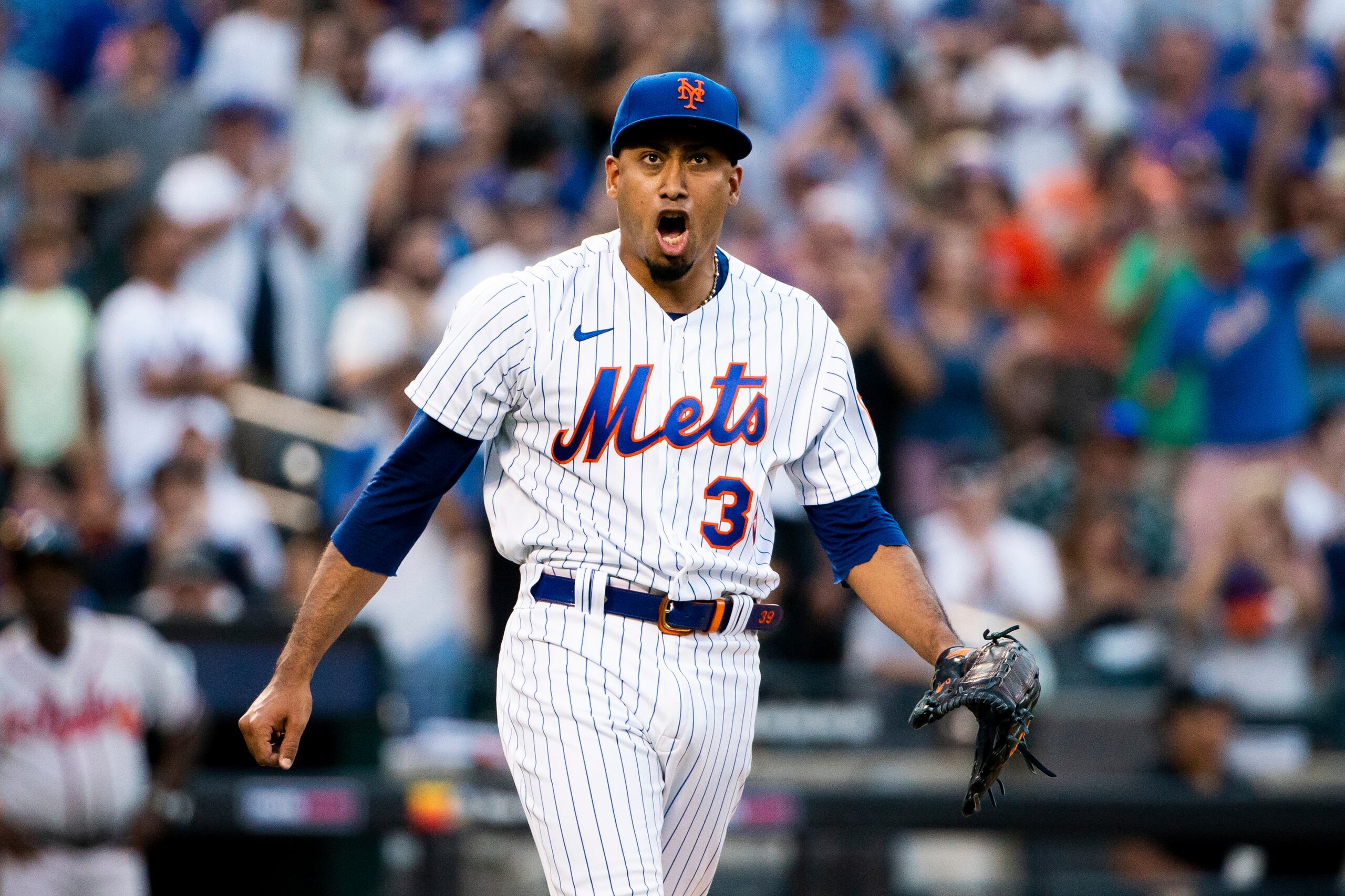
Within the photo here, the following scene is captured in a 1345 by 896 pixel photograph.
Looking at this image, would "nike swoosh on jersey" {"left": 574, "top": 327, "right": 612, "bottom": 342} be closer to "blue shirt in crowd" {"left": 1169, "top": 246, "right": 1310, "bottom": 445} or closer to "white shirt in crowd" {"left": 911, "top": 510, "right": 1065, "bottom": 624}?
"white shirt in crowd" {"left": 911, "top": 510, "right": 1065, "bottom": 624}

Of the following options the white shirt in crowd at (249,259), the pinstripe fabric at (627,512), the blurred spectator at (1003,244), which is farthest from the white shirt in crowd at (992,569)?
the pinstripe fabric at (627,512)

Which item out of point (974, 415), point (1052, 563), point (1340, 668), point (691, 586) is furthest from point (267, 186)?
point (691, 586)

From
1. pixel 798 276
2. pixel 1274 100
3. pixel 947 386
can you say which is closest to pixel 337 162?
pixel 798 276

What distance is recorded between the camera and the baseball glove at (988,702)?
336cm

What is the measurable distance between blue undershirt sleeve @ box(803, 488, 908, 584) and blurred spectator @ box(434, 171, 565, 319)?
4807 millimetres

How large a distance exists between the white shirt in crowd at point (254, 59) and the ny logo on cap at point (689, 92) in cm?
641

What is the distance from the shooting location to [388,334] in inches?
336

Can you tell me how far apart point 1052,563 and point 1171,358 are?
1536 millimetres

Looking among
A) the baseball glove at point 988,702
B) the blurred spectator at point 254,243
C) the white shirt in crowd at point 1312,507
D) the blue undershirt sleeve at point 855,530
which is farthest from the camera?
the blurred spectator at point 254,243

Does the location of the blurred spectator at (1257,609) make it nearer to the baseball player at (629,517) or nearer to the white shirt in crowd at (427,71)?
the white shirt in crowd at (427,71)

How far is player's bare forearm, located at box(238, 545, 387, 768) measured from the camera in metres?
3.59

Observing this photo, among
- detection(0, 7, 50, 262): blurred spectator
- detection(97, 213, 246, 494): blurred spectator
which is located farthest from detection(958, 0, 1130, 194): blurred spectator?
detection(0, 7, 50, 262): blurred spectator

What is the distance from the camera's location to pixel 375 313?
339 inches

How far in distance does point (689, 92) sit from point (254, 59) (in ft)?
21.9
